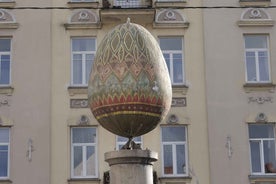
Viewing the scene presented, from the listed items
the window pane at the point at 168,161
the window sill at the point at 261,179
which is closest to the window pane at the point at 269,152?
the window sill at the point at 261,179

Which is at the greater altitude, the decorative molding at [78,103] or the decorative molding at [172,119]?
the decorative molding at [78,103]

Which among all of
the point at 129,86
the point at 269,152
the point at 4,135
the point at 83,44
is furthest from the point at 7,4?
the point at 129,86

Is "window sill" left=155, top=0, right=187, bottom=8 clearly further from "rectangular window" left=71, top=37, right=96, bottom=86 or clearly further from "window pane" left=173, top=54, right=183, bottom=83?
"rectangular window" left=71, top=37, right=96, bottom=86

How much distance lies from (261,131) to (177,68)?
3.29 meters

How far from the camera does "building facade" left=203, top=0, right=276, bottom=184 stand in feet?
63.8

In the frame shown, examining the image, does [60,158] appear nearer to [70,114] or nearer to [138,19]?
[70,114]

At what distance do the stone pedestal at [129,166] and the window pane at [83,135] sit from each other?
10.6 meters

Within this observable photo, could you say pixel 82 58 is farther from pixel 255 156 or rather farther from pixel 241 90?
pixel 255 156

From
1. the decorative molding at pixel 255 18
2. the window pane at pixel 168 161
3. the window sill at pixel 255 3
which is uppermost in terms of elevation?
the window sill at pixel 255 3

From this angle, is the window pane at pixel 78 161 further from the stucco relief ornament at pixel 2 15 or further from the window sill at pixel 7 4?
the window sill at pixel 7 4

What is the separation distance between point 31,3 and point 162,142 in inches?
243

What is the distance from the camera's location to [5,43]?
20453 mm

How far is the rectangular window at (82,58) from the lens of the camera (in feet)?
66.6

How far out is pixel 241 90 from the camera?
791 inches
